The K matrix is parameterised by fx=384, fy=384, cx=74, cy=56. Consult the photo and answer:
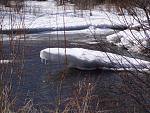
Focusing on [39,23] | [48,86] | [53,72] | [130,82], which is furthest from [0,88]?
[39,23]

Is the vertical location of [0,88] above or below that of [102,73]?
above

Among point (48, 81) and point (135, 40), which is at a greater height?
point (135, 40)

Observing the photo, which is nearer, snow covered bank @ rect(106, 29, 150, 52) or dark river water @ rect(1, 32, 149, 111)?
snow covered bank @ rect(106, 29, 150, 52)

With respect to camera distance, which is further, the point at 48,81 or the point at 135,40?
the point at 48,81

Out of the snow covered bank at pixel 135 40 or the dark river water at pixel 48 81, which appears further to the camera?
the dark river water at pixel 48 81

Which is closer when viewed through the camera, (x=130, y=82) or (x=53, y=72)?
(x=130, y=82)

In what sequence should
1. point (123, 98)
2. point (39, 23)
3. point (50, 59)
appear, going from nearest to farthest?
point (123, 98), point (50, 59), point (39, 23)

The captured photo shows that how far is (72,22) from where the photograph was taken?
48.8ft

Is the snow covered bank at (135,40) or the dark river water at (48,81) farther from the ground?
the snow covered bank at (135,40)

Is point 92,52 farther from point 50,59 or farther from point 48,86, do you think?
point 48,86

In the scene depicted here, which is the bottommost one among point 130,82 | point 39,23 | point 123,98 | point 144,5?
point 39,23

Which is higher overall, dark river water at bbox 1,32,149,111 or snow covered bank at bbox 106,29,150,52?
snow covered bank at bbox 106,29,150,52

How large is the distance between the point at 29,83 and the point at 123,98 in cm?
241

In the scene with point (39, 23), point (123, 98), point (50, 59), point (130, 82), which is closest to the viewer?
point (130, 82)
